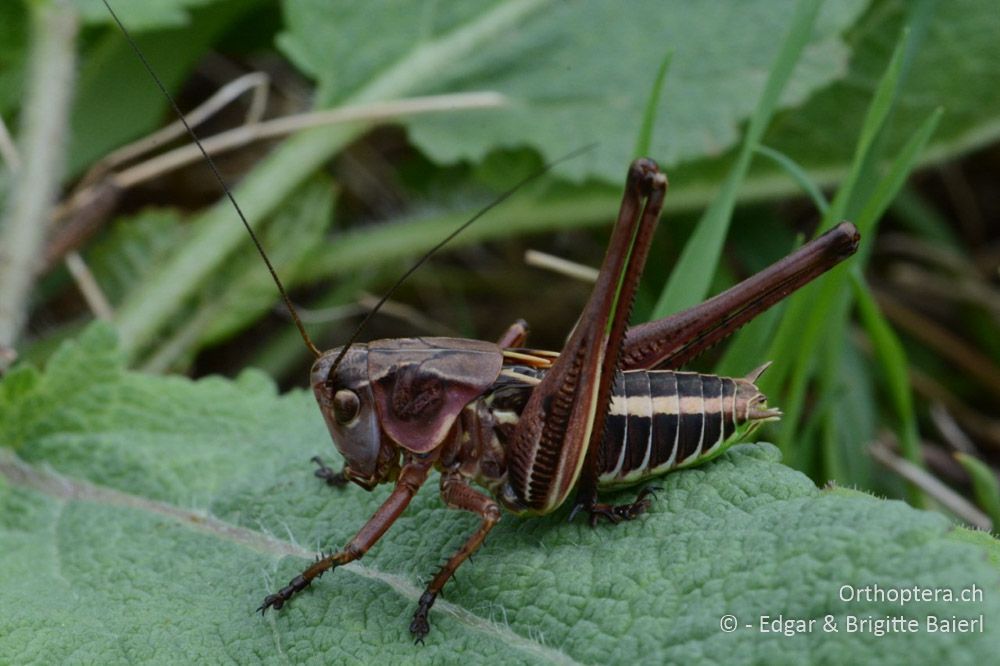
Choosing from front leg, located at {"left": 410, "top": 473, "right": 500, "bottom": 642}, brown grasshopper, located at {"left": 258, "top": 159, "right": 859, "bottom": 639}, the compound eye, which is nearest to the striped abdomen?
brown grasshopper, located at {"left": 258, "top": 159, "right": 859, "bottom": 639}

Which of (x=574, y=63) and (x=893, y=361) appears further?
(x=574, y=63)

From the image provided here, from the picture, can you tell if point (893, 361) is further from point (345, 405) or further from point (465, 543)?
point (345, 405)

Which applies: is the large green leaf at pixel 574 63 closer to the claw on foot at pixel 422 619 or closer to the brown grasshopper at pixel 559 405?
the brown grasshopper at pixel 559 405

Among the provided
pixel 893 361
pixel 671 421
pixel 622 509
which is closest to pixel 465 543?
pixel 622 509

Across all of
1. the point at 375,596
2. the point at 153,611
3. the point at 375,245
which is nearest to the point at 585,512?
the point at 375,596

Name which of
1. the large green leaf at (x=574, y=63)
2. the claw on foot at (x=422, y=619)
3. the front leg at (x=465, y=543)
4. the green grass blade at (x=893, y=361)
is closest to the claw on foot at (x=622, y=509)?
the front leg at (x=465, y=543)

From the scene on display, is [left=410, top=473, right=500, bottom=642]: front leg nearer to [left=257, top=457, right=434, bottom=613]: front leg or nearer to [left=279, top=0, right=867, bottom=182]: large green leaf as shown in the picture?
[left=257, top=457, right=434, bottom=613]: front leg
